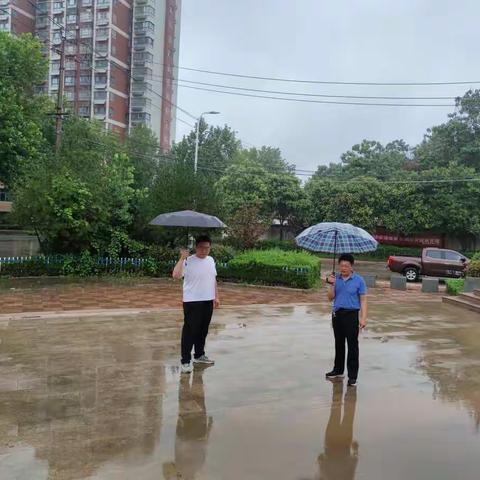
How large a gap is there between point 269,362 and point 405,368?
1.74 meters

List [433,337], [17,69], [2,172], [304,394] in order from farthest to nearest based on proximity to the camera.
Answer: [17,69] → [2,172] → [433,337] → [304,394]

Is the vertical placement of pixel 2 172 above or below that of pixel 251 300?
above

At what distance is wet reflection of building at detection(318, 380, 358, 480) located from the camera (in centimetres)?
396

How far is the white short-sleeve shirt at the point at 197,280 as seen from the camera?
6520 mm

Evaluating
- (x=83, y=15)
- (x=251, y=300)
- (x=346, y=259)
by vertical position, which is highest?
(x=83, y=15)

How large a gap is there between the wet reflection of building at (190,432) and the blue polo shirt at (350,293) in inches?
71.2

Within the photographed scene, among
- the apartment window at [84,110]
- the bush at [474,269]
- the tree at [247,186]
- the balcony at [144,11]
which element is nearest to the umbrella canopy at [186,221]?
the bush at [474,269]

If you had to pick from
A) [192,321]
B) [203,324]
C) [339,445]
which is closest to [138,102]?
[203,324]

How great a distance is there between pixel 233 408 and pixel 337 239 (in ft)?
11.0

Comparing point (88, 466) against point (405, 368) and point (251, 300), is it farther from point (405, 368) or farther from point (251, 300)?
point (251, 300)

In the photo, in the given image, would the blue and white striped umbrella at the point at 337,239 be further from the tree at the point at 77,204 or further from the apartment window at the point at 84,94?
the apartment window at the point at 84,94

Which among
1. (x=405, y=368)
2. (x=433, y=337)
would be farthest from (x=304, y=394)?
(x=433, y=337)

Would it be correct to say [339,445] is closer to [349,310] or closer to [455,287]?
[349,310]

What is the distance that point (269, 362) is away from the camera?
23.5 feet
